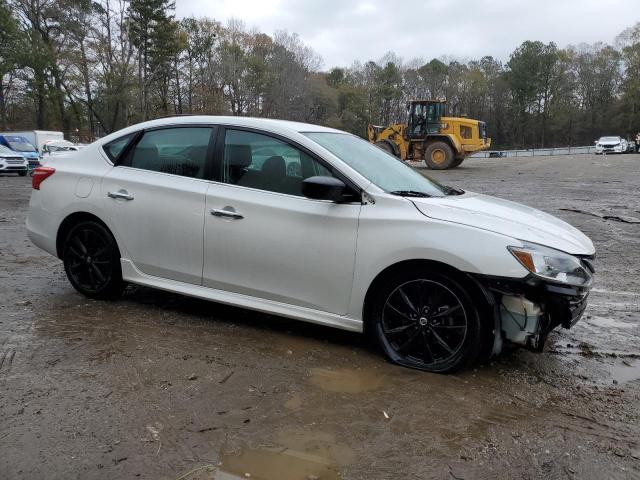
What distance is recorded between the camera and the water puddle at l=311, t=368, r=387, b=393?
3250 mm

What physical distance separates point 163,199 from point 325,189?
147cm

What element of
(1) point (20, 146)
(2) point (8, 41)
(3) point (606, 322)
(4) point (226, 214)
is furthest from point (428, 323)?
(2) point (8, 41)

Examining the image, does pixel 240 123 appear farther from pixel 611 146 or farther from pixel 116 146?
pixel 611 146

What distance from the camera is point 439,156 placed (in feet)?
86.9

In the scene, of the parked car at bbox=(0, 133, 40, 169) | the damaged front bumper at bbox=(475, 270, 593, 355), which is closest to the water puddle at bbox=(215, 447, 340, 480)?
the damaged front bumper at bbox=(475, 270, 593, 355)

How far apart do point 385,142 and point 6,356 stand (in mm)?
25400

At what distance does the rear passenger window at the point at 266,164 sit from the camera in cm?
389

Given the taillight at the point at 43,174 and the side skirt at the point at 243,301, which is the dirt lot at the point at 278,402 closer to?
the side skirt at the point at 243,301

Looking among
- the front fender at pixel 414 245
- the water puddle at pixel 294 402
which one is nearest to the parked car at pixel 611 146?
the front fender at pixel 414 245

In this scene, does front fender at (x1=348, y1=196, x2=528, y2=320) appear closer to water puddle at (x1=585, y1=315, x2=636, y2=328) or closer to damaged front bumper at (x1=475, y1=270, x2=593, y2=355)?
damaged front bumper at (x1=475, y1=270, x2=593, y2=355)

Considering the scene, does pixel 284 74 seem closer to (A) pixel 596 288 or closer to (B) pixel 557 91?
(B) pixel 557 91

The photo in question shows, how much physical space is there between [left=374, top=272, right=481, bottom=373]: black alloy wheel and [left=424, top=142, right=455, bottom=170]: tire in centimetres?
2361

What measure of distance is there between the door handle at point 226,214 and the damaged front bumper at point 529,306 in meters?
1.74

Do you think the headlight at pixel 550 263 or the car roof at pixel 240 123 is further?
the car roof at pixel 240 123
